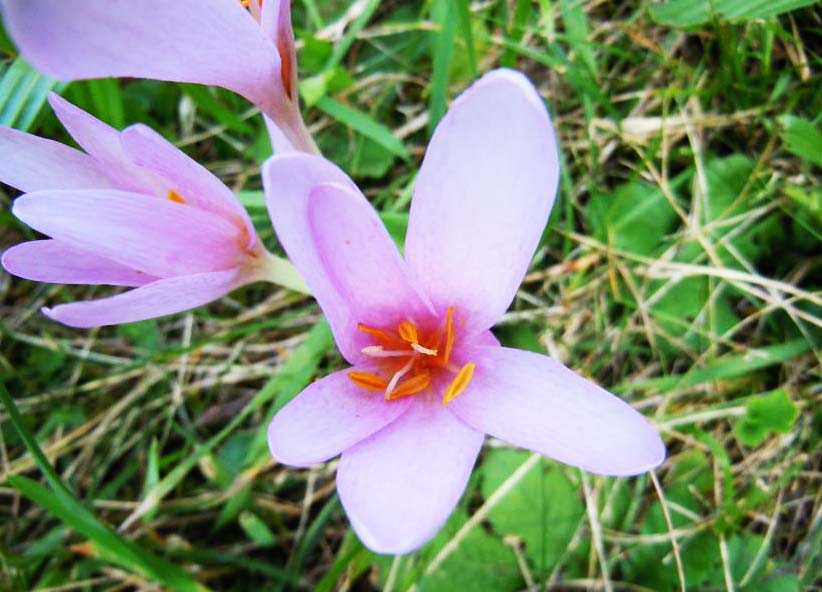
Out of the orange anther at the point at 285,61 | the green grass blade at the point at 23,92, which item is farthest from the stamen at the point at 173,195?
the green grass blade at the point at 23,92

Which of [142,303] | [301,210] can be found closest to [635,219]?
[301,210]

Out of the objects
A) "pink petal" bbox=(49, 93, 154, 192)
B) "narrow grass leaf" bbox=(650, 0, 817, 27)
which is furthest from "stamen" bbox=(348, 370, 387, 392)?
"narrow grass leaf" bbox=(650, 0, 817, 27)

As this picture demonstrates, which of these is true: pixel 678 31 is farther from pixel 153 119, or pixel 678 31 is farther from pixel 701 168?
pixel 153 119

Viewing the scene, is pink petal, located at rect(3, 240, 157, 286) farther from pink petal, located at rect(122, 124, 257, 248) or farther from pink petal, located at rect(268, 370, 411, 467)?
pink petal, located at rect(268, 370, 411, 467)

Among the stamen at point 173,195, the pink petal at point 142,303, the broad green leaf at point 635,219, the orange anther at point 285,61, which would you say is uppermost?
the orange anther at point 285,61

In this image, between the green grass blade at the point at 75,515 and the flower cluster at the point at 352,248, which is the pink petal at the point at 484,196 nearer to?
the flower cluster at the point at 352,248

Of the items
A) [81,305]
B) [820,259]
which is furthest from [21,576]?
[820,259]
